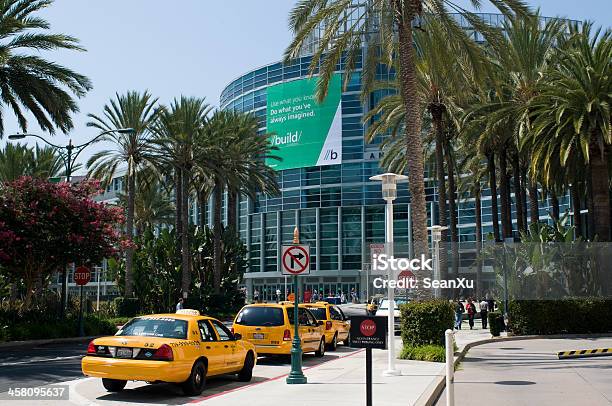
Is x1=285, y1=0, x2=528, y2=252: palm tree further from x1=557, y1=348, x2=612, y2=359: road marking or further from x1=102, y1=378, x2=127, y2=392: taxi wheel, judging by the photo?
x1=102, y1=378, x2=127, y2=392: taxi wheel

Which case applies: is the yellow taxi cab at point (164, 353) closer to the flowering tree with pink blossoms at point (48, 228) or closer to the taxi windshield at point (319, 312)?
the taxi windshield at point (319, 312)

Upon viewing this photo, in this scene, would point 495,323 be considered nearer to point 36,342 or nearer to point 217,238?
point 36,342

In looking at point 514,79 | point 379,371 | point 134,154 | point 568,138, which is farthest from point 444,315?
point 134,154

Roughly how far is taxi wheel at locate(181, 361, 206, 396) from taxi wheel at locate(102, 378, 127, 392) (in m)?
1.24

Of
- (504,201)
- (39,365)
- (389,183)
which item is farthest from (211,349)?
(504,201)

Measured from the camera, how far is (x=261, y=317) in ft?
62.0

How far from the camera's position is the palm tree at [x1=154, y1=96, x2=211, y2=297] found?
141ft

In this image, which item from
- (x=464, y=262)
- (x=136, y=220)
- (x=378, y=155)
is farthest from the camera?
(x=378, y=155)

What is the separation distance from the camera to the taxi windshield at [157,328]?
12.7 metres

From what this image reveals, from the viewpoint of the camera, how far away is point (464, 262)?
3900cm

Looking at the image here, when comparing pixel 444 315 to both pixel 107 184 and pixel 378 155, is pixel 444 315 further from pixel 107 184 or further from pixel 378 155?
pixel 378 155

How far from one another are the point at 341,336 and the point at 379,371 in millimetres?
9482

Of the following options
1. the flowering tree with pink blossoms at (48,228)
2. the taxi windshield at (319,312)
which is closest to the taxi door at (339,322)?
the taxi windshield at (319,312)

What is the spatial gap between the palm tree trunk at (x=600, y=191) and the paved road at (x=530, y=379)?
862 cm
